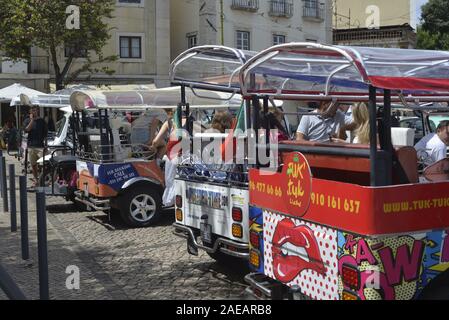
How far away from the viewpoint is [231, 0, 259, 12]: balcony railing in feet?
111

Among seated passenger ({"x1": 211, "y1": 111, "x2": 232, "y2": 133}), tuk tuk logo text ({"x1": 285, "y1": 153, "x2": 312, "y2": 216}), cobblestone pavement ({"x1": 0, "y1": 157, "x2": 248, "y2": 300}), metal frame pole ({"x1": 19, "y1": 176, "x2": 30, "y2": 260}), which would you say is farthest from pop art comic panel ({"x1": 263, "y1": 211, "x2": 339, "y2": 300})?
metal frame pole ({"x1": 19, "y1": 176, "x2": 30, "y2": 260})

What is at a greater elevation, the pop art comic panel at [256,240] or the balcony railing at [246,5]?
the balcony railing at [246,5]

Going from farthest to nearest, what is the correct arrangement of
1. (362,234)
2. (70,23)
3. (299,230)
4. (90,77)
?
(90,77)
(70,23)
(299,230)
(362,234)

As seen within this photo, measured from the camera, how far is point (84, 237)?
8.55 meters

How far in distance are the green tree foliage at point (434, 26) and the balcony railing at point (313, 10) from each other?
632 centimetres

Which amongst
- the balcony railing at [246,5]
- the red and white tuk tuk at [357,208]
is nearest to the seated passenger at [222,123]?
the red and white tuk tuk at [357,208]

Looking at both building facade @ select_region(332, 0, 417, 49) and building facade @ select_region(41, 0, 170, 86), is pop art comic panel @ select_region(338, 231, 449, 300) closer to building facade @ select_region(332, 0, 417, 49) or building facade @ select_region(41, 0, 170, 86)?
building facade @ select_region(41, 0, 170, 86)

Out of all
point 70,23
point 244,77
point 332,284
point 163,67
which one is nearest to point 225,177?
point 244,77

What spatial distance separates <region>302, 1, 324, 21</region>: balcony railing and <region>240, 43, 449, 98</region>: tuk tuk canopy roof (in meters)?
32.5

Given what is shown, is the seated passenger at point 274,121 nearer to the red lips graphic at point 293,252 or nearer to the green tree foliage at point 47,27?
the red lips graphic at point 293,252

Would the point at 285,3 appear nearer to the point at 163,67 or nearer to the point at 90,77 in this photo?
the point at 163,67

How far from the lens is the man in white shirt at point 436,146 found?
20.6 ft

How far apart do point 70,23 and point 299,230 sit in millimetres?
19776

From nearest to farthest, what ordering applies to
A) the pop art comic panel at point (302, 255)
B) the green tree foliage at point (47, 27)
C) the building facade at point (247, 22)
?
the pop art comic panel at point (302, 255)
the green tree foliage at point (47, 27)
the building facade at point (247, 22)
